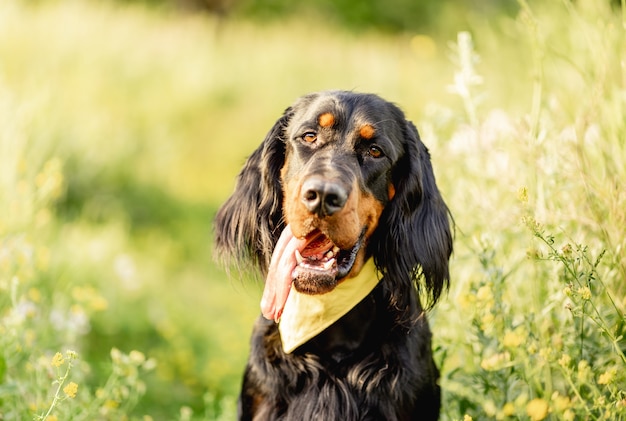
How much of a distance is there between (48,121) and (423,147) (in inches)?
144

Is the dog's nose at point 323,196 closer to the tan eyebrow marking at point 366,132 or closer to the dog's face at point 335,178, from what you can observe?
the dog's face at point 335,178

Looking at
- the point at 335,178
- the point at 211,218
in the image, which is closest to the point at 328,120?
the point at 335,178

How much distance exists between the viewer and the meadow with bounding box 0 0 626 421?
2.80 metres

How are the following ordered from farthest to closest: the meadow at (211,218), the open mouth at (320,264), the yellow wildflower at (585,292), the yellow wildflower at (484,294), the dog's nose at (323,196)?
the meadow at (211,218) → the yellow wildflower at (484,294) → the open mouth at (320,264) → the dog's nose at (323,196) → the yellow wildflower at (585,292)

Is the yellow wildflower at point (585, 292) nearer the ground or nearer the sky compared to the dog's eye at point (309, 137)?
nearer the sky

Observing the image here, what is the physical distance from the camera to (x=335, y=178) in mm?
2436

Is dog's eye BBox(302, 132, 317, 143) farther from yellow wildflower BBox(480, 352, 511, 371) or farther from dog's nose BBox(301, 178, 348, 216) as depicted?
yellow wildflower BBox(480, 352, 511, 371)

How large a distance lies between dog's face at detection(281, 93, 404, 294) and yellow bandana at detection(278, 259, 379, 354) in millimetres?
68

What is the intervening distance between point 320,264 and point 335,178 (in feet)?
1.13

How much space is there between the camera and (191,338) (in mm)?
5051

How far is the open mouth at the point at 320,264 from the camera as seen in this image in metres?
2.54

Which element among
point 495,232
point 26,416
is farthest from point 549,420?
point 26,416

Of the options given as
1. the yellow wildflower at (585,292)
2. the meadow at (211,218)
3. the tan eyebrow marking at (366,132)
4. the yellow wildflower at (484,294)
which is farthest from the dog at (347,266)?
the yellow wildflower at (585,292)

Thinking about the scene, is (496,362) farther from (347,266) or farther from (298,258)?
(298,258)
